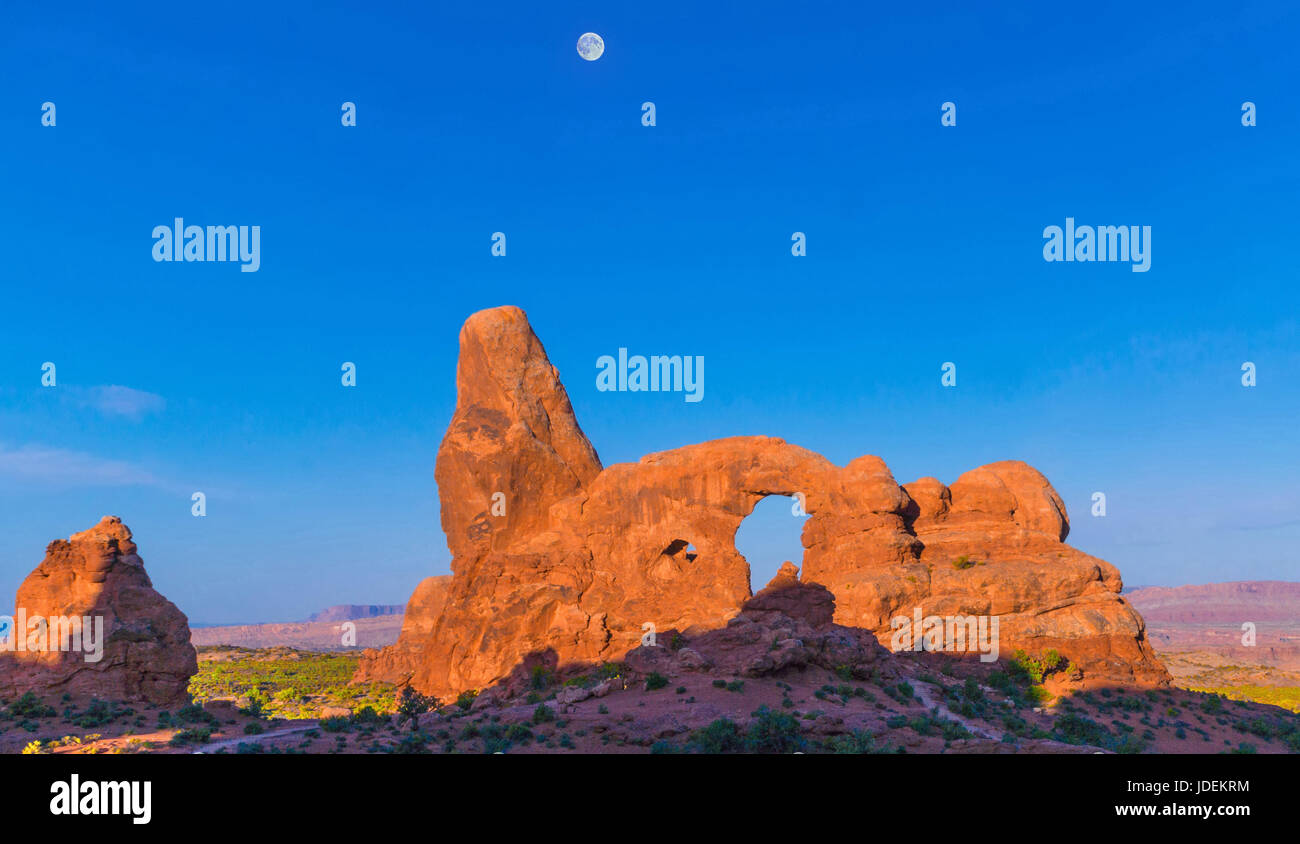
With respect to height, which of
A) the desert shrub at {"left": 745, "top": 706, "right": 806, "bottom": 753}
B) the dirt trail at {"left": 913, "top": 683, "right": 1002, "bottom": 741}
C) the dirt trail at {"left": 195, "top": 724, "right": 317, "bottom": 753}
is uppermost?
the desert shrub at {"left": 745, "top": 706, "right": 806, "bottom": 753}

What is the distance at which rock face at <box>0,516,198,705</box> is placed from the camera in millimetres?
33188

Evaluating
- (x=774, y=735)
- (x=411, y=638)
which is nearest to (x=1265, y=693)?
(x=774, y=735)

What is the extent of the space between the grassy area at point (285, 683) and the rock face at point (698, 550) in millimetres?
6962

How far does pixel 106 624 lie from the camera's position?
34156mm

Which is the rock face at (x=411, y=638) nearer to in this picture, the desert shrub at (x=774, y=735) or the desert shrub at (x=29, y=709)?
the desert shrub at (x=29, y=709)

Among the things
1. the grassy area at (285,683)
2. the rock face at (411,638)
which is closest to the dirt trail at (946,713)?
the grassy area at (285,683)

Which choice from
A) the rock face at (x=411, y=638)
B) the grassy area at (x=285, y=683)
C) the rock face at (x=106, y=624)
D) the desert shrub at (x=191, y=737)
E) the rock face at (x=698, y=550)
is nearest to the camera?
the desert shrub at (x=191, y=737)

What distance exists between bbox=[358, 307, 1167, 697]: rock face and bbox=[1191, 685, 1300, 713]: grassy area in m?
22.1

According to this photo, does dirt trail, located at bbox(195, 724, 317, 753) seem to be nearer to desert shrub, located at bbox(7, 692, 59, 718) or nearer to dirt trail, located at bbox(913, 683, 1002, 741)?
desert shrub, located at bbox(7, 692, 59, 718)

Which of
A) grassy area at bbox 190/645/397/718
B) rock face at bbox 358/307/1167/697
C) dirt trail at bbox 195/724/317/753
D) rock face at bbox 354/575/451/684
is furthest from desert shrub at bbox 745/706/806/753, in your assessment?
rock face at bbox 354/575/451/684

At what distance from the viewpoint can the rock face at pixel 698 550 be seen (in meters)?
43.9

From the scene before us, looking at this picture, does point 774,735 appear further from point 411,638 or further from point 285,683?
point 285,683
